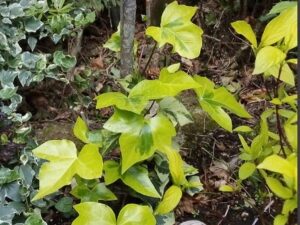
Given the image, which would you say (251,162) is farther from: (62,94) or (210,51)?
(210,51)

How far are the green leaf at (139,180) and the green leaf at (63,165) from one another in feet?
0.55

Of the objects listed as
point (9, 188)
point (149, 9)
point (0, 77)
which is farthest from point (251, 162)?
point (149, 9)

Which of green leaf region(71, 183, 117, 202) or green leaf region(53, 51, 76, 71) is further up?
green leaf region(53, 51, 76, 71)

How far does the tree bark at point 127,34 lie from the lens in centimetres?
196

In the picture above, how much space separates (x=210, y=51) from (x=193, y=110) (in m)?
0.59

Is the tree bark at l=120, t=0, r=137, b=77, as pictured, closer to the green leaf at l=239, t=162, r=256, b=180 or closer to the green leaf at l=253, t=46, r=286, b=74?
the green leaf at l=239, t=162, r=256, b=180

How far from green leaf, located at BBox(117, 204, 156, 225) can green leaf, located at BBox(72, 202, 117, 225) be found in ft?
0.09

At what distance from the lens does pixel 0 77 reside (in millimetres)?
2139

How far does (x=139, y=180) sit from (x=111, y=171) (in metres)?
0.09

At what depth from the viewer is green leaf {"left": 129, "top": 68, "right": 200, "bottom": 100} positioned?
1.57 m

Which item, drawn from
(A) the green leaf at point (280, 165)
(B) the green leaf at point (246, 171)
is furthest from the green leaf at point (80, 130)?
(A) the green leaf at point (280, 165)

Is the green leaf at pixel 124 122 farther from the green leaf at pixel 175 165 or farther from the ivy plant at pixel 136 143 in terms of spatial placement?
the green leaf at pixel 175 165

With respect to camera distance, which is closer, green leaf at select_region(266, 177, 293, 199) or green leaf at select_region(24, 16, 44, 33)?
green leaf at select_region(266, 177, 293, 199)

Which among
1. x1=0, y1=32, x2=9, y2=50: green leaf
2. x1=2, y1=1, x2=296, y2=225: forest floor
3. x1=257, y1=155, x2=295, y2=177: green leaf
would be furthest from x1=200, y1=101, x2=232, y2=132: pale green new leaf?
x1=0, y1=32, x2=9, y2=50: green leaf
